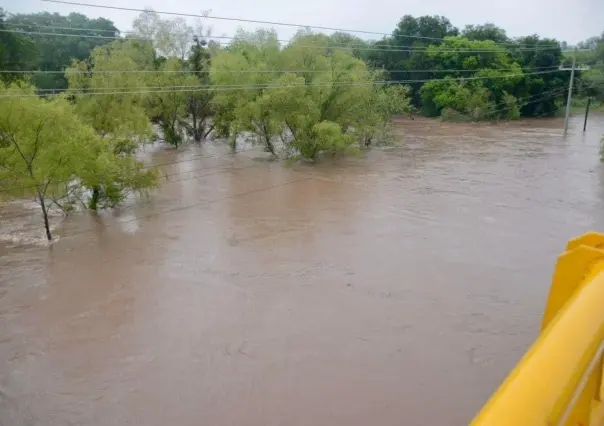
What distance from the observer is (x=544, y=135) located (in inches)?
1062

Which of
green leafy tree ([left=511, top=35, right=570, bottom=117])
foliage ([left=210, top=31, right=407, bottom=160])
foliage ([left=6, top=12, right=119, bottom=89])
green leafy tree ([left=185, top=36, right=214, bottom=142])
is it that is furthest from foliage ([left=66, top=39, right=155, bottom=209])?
green leafy tree ([left=511, top=35, right=570, bottom=117])

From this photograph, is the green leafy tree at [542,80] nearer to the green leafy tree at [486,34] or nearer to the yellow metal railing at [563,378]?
the green leafy tree at [486,34]

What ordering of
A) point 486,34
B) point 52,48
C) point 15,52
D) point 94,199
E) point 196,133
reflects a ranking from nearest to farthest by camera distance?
point 94,199
point 15,52
point 196,133
point 52,48
point 486,34

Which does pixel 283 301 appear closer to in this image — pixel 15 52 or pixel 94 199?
pixel 94 199

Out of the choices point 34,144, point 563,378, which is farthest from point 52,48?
point 563,378

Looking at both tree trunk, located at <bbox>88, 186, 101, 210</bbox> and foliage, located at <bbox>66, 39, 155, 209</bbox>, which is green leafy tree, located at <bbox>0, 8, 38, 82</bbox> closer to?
foliage, located at <bbox>66, 39, 155, 209</bbox>

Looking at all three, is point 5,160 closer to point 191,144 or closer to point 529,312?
point 529,312

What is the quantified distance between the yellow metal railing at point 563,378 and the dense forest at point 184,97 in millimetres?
12415

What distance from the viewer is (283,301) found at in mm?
8711

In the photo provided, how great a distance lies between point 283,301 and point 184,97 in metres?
17.0

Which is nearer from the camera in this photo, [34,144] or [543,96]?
[34,144]

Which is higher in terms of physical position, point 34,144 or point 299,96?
point 299,96

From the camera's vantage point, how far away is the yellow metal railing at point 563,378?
0.81 metres

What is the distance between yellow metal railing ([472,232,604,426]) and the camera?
0.81 meters
